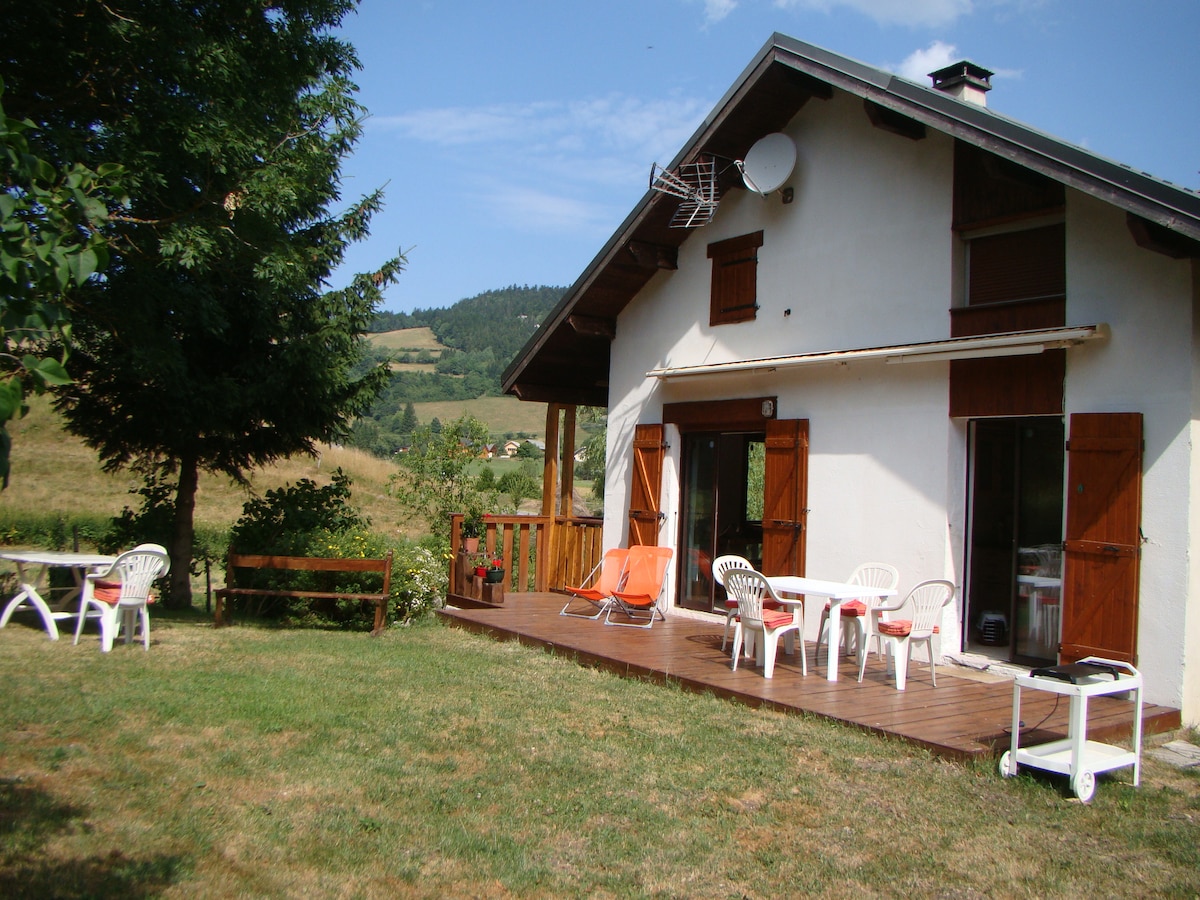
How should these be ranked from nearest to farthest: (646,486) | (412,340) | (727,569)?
(727,569), (646,486), (412,340)

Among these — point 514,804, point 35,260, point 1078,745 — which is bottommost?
point 514,804

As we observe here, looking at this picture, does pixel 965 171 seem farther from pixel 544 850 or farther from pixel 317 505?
pixel 317 505

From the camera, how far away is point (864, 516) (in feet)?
28.5

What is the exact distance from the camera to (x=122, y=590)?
27.2 feet

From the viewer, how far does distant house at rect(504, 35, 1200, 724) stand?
22.0 feet

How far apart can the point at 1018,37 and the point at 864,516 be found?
689 centimetres

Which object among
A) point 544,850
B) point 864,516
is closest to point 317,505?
point 864,516

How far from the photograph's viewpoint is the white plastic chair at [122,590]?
8203mm

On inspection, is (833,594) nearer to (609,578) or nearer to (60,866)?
(609,578)

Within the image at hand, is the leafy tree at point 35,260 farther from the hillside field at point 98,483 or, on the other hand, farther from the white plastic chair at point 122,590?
the hillside field at point 98,483

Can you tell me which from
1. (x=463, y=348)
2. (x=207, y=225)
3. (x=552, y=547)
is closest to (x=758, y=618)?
(x=552, y=547)

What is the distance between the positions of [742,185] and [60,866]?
28.6ft

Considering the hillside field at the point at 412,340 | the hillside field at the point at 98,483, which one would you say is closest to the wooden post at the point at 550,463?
the hillside field at the point at 98,483

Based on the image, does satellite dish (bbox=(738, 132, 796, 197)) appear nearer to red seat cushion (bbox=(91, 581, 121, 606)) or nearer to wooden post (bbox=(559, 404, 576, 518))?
wooden post (bbox=(559, 404, 576, 518))
